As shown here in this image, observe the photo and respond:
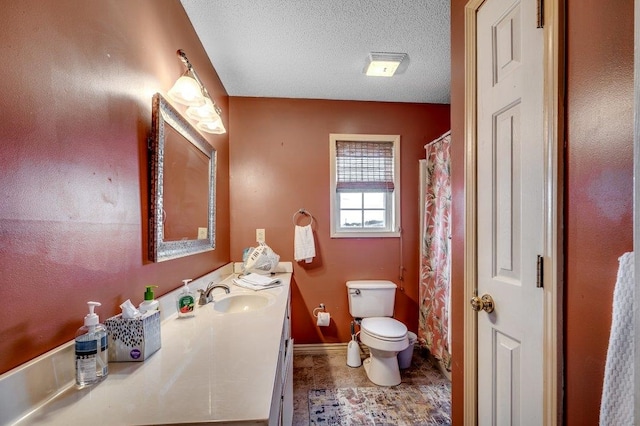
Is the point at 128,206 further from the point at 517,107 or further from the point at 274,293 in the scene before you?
the point at 517,107

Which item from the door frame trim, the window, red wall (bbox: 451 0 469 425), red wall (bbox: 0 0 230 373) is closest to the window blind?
the window

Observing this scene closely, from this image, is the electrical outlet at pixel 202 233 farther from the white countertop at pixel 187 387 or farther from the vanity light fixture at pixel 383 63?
the vanity light fixture at pixel 383 63

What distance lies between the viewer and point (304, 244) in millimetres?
2373

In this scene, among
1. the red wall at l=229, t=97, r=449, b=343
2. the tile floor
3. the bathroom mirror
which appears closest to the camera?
the bathroom mirror

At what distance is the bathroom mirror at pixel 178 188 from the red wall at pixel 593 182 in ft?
4.66

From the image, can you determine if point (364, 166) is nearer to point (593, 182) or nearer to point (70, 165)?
point (593, 182)

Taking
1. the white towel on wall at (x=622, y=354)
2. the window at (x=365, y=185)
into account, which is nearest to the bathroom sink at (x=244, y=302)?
the window at (x=365, y=185)

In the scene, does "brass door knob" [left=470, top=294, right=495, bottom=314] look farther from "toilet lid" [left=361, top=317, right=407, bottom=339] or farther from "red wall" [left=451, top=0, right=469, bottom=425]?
"toilet lid" [left=361, top=317, right=407, bottom=339]

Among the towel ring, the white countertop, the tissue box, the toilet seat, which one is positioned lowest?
the toilet seat

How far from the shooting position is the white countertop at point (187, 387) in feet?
1.87

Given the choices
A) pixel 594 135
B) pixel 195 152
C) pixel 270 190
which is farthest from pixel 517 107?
pixel 270 190

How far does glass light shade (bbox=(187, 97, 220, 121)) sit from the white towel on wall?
1669mm

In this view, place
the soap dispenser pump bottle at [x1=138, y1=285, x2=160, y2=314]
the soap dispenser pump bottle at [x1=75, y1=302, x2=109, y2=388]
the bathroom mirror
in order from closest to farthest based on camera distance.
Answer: the soap dispenser pump bottle at [x1=75, y1=302, x2=109, y2=388] → the soap dispenser pump bottle at [x1=138, y1=285, x2=160, y2=314] → the bathroom mirror

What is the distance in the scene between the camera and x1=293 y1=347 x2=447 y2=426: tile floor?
76.6 inches
